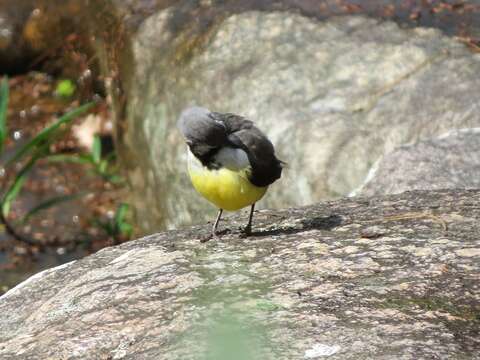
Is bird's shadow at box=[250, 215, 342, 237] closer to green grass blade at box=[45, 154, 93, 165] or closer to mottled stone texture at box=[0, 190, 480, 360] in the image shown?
mottled stone texture at box=[0, 190, 480, 360]

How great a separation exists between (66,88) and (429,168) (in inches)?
229

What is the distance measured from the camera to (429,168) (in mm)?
5059

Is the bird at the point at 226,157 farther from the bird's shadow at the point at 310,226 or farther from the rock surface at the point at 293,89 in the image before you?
the rock surface at the point at 293,89

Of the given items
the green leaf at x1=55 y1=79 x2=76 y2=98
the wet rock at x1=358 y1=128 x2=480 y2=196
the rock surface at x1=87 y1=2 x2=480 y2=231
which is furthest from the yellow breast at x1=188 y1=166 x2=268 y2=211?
the green leaf at x1=55 y1=79 x2=76 y2=98

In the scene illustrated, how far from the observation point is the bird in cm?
377

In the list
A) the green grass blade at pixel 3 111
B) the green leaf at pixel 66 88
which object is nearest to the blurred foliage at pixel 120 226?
the green grass blade at pixel 3 111

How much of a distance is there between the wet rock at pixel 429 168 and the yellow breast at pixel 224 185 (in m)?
1.31

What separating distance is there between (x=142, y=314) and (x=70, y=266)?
1.04 meters

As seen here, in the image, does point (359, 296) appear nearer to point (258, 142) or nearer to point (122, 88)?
point (258, 142)

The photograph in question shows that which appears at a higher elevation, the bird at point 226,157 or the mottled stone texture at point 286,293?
the bird at point 226,157

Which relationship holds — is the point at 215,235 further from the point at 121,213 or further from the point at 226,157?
the point at 121,213

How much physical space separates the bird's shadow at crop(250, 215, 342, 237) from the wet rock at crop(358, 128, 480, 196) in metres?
0.95

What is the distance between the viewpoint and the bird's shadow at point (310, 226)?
3936 mm

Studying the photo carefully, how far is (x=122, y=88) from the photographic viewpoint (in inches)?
275
